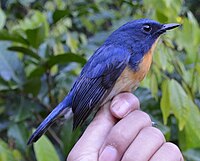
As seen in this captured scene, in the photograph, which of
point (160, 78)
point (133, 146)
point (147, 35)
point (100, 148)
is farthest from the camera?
point (160, 78)

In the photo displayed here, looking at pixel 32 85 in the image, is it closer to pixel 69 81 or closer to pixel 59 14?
pixel 69 81

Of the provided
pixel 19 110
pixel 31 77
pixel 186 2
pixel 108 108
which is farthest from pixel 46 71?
pixel 186 2

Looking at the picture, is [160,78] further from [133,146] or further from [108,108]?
[133,146]

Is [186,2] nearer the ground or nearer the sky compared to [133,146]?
nearer the ground

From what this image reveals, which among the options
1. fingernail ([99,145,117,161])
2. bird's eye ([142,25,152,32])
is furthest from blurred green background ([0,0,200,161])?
fingernail ([99,145,117,161])

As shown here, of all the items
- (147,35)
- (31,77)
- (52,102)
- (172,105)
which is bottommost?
(52,102)

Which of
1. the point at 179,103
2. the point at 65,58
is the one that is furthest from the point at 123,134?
the point at 65,58
